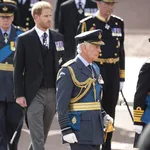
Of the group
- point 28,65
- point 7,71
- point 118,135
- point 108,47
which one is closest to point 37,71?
point 28,65

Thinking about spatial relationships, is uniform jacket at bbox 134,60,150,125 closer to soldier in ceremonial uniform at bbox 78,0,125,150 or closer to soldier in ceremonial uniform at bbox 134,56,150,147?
soldier in ceremonial uniform at bbox 134,56,150,147

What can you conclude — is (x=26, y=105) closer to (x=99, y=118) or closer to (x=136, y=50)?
(x=99, y=118)

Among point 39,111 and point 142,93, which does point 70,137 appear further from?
point 39,111

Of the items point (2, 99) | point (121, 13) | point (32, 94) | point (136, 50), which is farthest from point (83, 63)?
point (121, 13)

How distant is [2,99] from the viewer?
7672 millimetres

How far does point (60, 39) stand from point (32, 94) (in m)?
0.65

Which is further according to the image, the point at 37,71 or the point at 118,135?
the point at 118,135

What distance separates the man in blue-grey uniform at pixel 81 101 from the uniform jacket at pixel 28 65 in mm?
1123

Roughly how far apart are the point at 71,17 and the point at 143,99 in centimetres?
403

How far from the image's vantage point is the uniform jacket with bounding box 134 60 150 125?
6215mm

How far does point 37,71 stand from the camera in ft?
23.4

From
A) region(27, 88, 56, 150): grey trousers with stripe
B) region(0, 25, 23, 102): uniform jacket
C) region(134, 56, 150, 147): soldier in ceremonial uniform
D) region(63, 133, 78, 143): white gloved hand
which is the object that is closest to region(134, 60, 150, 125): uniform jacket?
region(134, 56, 150, 147): soldier in ceremonial uniform

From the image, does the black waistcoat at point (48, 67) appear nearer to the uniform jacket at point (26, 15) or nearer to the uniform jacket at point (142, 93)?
the uniform jacket at point (142, 93)

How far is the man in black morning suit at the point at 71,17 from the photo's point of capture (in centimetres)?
1001
